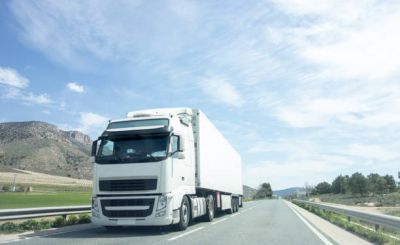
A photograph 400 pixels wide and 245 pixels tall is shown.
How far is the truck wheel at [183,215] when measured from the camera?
13.7m

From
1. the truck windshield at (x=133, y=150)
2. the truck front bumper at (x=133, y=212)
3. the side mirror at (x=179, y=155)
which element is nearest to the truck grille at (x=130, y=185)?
the truck front bumper at (x=133, y=212)

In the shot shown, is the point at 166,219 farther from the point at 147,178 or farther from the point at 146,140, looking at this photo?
the point at 146,140

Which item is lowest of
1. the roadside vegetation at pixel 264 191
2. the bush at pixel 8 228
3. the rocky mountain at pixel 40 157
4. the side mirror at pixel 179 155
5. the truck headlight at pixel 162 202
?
the bush at pixel 8 228

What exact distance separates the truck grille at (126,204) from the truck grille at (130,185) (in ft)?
1.09

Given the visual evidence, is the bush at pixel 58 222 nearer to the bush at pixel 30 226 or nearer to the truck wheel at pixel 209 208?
the bush at pixel 30 226

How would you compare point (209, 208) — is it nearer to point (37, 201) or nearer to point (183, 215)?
point (183, 215)

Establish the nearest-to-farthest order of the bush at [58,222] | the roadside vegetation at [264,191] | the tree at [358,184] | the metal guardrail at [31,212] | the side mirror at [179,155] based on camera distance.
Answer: the side mirror at [179,155], the metal guardrail at [31,212], the bush at [58,222], the tree at [358,184], the roadside vegetation at [264,191]

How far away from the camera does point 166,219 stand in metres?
12.5

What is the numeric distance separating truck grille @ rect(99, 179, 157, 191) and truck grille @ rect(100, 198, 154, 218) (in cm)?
33

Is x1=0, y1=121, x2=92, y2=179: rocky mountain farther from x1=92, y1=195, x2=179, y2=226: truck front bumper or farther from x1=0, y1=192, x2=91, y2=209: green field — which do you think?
x1=92, y1=195, x2=179, y2=226: truck front bumper

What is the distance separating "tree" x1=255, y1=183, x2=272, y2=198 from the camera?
189 m

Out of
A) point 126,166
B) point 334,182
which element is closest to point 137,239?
point 126,166

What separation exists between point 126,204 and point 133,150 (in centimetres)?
164

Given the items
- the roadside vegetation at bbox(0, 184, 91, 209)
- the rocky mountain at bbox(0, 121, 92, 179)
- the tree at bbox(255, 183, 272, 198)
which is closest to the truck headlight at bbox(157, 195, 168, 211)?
the roadside vegetation at bbox(0, 184, 91, 209)
